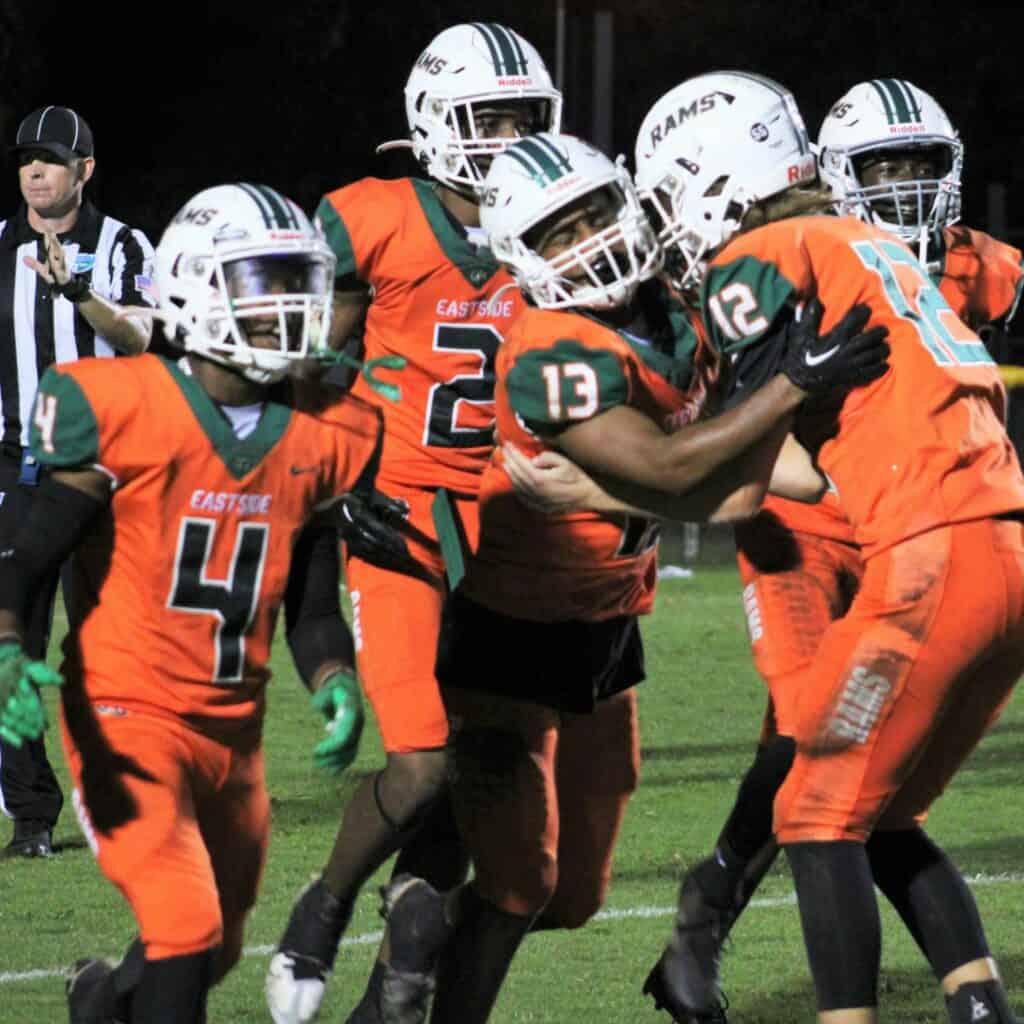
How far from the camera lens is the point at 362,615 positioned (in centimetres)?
550

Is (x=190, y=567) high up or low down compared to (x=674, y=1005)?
up

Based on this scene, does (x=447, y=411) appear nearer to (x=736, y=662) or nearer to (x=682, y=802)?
(x=682, y=802)

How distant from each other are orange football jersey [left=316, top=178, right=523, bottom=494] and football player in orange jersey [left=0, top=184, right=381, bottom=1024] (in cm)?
98

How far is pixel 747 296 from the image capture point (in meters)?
4.53

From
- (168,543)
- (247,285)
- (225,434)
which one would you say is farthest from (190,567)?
(247,285)

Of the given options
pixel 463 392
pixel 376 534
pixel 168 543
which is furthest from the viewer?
pixel 463 392

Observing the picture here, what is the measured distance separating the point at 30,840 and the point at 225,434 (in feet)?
10.3

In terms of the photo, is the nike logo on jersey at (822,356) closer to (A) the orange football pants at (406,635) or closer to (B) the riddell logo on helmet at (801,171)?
(B) the riddell logo on helmet at (801,171)

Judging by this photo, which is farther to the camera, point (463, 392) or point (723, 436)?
point (463, 392)

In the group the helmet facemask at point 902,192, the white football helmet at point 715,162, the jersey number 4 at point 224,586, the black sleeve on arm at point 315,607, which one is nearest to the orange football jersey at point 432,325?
the white football helmet at point 715,162

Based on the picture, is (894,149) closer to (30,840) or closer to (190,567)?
(190,567)

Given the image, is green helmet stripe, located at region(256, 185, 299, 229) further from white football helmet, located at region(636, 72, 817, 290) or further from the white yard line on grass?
the white yard line on grass

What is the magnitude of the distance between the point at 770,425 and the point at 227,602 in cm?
99

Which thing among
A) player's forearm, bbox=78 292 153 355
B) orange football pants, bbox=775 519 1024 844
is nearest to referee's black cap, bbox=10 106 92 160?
player's forearm, bbox=78 292 153 355
